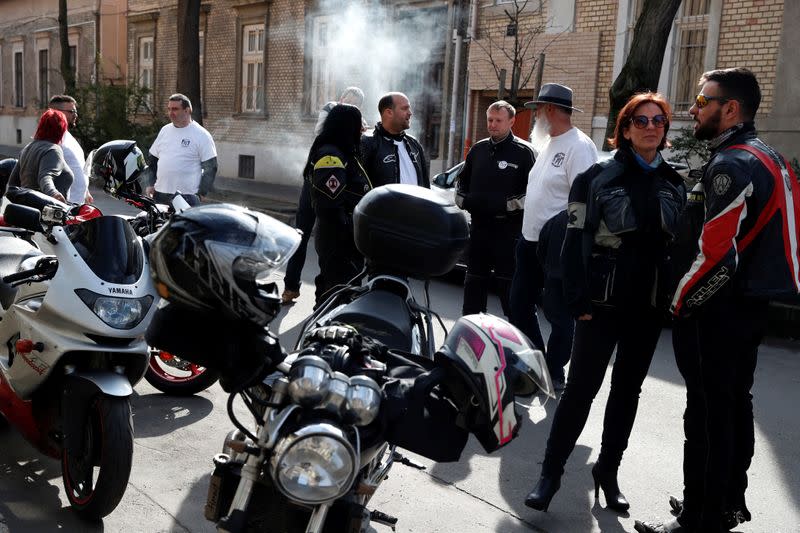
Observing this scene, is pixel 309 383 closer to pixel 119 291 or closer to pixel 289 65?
pixel 119 291

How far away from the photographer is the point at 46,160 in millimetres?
6277

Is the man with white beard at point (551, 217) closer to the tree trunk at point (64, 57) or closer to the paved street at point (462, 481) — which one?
the paved street at point (462, 481)

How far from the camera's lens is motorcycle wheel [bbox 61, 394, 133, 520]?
3461 millimetres

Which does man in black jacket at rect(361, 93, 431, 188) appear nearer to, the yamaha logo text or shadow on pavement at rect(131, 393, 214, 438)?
shadow on pavement at rect(131, 393, 214, 438)

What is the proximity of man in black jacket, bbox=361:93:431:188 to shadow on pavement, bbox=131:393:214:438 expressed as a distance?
200 cm

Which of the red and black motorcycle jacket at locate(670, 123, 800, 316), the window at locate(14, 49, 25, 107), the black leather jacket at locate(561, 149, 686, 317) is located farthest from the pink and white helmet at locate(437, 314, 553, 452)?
the window at locate(14, 49, 25, 107)

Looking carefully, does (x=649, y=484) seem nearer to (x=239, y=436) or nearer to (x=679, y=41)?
(x=239, y=436)

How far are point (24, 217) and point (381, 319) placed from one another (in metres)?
1.87

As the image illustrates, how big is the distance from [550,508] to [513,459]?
1.96ft

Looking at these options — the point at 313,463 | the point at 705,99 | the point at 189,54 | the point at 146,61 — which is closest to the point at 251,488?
the point at 313,463

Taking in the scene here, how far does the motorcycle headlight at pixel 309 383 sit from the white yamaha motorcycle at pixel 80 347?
166 cm

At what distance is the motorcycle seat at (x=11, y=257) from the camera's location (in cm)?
426

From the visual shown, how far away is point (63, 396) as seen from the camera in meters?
3.67

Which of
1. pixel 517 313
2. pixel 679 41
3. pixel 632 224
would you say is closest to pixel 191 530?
pixel 632 224
